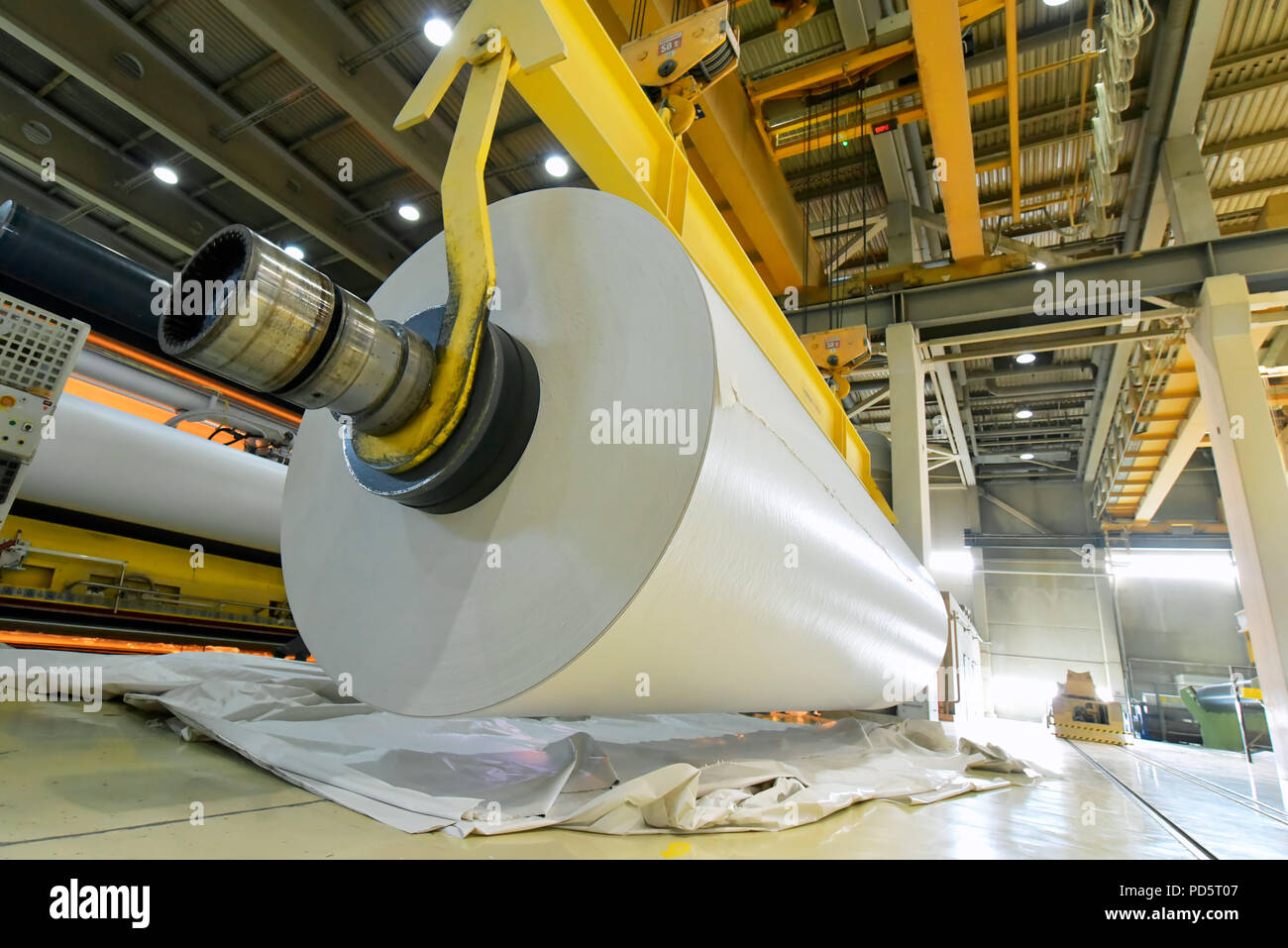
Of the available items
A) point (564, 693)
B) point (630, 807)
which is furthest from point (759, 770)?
point (564, 693)

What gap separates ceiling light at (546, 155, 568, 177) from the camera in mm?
4297

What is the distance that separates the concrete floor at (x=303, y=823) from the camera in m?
0.68

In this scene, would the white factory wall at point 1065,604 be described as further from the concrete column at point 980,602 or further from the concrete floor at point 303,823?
the concrete floor at point 303,823

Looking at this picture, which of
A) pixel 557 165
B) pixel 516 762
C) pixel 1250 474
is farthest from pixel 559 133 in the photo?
pixel 1250 474

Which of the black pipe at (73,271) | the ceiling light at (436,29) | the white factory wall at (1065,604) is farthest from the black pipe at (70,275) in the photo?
the white factory wall at (1065,604)

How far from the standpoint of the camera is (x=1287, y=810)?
7.68ft

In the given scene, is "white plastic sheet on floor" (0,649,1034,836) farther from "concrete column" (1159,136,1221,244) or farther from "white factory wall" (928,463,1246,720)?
"white factory wall" (928,463,1246,720)

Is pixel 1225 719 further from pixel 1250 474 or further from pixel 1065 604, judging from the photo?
pixel 1250 474

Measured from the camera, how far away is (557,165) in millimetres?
4379

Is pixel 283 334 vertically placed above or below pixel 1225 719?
above

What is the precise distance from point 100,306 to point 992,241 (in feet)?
15.9

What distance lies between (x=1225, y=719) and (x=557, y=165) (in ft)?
27.4

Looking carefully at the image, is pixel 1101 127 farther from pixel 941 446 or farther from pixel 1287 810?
pixel 941 446

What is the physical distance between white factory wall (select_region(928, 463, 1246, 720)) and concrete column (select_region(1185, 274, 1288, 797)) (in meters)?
6.50
